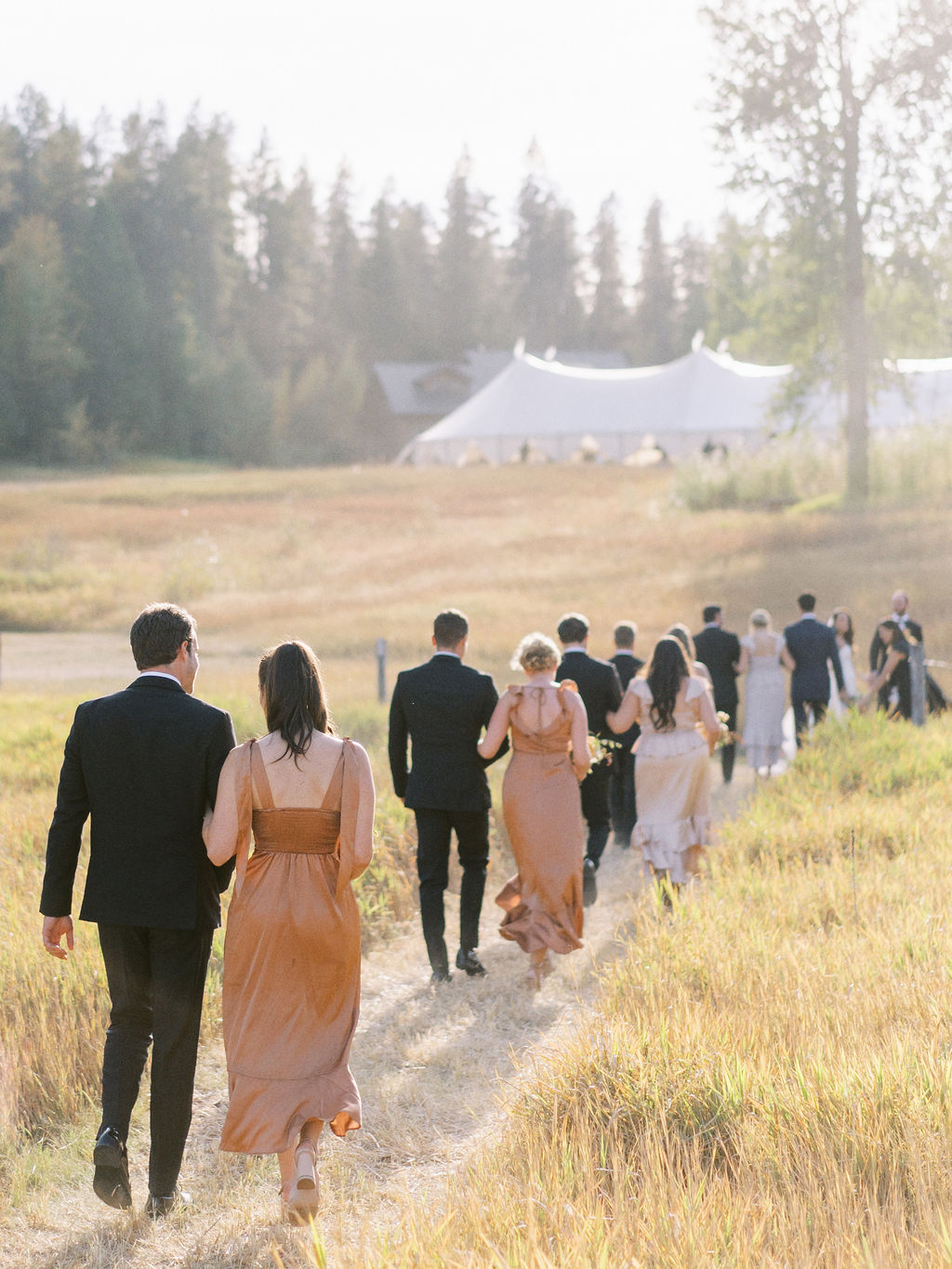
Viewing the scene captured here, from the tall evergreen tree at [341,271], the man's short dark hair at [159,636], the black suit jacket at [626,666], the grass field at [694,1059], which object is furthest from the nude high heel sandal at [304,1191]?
the tall evergreen tree at [341,271]

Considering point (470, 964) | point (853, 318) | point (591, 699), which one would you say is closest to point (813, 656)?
point (591, 699)

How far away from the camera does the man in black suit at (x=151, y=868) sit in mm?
3916

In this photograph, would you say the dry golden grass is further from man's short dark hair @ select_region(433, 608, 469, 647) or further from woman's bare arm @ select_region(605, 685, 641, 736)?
man's short dark hair @ select_region(433, 608, 469, 647)

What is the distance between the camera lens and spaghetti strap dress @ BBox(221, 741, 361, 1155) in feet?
12.8

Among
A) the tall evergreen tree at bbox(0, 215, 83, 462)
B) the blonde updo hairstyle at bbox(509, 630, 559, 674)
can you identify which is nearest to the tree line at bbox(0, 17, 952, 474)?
the tall evergreen tree at bbox(0, 215, 83, 462)

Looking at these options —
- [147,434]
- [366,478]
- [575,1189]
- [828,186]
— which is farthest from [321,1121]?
[147,434]

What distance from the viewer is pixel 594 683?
7.67 m

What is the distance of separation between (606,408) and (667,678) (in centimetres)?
4078

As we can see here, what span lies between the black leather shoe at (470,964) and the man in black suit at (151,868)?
8.58 feet

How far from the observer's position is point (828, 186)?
28734 mm

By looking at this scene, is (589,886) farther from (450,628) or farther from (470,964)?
(450,628)

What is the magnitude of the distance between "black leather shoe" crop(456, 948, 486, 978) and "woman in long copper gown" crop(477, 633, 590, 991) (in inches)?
8.0

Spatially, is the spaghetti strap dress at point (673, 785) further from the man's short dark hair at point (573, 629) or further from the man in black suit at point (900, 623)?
the man in black suit at point (900, 623)

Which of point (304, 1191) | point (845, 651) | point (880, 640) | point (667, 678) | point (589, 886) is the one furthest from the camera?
point (845, 651)
